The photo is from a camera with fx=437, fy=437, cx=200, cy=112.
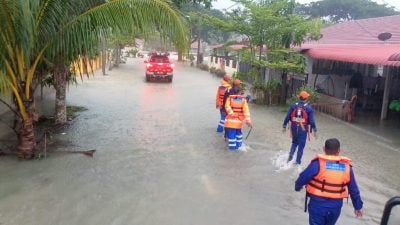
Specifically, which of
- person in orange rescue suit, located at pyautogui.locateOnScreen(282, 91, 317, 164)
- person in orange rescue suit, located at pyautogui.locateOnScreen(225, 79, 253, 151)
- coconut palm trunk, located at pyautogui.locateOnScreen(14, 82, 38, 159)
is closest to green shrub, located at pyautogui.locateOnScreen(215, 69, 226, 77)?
person in orange rescue suit, located at pyautogui.locateOnScreen(225, 79, 253, 151)

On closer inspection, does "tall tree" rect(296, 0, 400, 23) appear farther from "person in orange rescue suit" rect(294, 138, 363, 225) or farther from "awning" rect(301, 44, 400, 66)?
"person in orange rescue suit" rect(294, 138, 363, 225)

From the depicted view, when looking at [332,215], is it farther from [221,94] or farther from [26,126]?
[221,94]

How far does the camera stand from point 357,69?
19312 mm

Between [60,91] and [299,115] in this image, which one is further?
[60,91]

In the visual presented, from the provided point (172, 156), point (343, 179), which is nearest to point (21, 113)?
point (172, 156)

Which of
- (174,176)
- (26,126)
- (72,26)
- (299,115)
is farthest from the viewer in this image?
(26,126)

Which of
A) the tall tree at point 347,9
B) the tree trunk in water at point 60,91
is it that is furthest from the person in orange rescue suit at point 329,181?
the tall tree at point 347,9

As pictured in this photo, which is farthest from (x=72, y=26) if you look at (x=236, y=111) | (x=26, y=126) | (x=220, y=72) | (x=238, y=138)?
(x=220, y=72)

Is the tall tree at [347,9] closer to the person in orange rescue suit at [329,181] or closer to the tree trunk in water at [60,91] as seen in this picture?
the tree trunk in water at [60,91]

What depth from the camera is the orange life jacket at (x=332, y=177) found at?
4.73m

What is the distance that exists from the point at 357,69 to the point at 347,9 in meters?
40.9

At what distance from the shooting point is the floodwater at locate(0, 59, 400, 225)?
635 centimetres

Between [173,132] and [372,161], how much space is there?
5.14 metres

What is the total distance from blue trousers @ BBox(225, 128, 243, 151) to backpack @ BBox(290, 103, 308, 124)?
5.35ft
